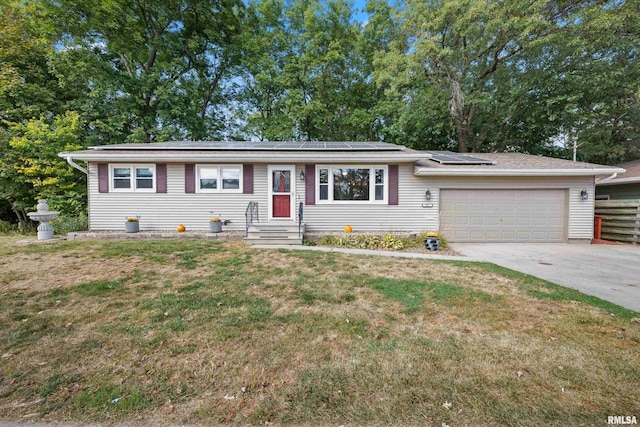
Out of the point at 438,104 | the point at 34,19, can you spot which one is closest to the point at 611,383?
the point at 438,104

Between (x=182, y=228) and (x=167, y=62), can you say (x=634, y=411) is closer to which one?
(x=182, y=228)

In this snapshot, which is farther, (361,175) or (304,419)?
(361,175)

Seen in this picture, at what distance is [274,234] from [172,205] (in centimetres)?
403

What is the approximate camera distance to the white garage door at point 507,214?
9008mm

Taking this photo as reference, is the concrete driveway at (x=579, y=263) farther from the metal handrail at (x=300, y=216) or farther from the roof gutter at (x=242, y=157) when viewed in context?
the metal handrail at (x=300, y=216)

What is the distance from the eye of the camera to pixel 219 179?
9.16 m

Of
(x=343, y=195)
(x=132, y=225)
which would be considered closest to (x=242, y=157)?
(x=343, y=195)

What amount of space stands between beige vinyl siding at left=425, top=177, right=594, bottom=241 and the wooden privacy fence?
1.37 m

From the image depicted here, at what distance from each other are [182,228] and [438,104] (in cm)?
1402

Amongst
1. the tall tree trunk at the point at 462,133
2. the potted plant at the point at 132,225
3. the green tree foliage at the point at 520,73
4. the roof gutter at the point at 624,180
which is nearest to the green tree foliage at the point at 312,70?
the green tree foliage at the point at 520,73

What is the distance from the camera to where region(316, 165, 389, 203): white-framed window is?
905cm

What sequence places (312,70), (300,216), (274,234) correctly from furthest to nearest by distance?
(312,70) < (300,216) < (274,234)

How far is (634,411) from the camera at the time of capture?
1884 mm

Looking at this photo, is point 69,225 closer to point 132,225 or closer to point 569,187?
point 132,225
